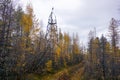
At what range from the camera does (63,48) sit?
78000 mm

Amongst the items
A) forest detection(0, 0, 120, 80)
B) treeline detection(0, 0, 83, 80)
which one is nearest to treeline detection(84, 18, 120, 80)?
forest detection(0, 0, 120, 80)

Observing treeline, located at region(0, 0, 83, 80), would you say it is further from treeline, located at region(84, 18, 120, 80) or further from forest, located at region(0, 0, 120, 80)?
treeline, located at region(84, 18, 120, 80)

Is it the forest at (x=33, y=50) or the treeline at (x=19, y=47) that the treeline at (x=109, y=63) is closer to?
the forest at (x=33, y=50)

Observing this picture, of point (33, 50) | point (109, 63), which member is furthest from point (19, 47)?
point (109, 63)

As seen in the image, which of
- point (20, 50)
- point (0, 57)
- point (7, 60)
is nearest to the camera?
point (0, 57)

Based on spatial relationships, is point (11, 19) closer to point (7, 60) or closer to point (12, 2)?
point (12, 2)

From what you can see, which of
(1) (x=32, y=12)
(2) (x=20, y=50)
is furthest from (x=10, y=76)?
(1) (x=32, y=12)

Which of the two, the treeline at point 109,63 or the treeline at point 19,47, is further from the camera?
the treeline at point 109,63

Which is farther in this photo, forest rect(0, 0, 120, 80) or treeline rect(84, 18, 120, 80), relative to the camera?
treeline rect(84, 18, 120, 80)

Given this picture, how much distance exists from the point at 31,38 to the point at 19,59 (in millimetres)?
11149

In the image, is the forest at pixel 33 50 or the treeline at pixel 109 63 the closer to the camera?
the forest at pixel 33 50

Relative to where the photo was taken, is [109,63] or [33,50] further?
[109,63]

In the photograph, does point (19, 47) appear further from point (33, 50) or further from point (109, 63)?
point (109, 63)

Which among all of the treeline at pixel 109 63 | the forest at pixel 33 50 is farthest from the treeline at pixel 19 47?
the treeline at pixel 109 63
